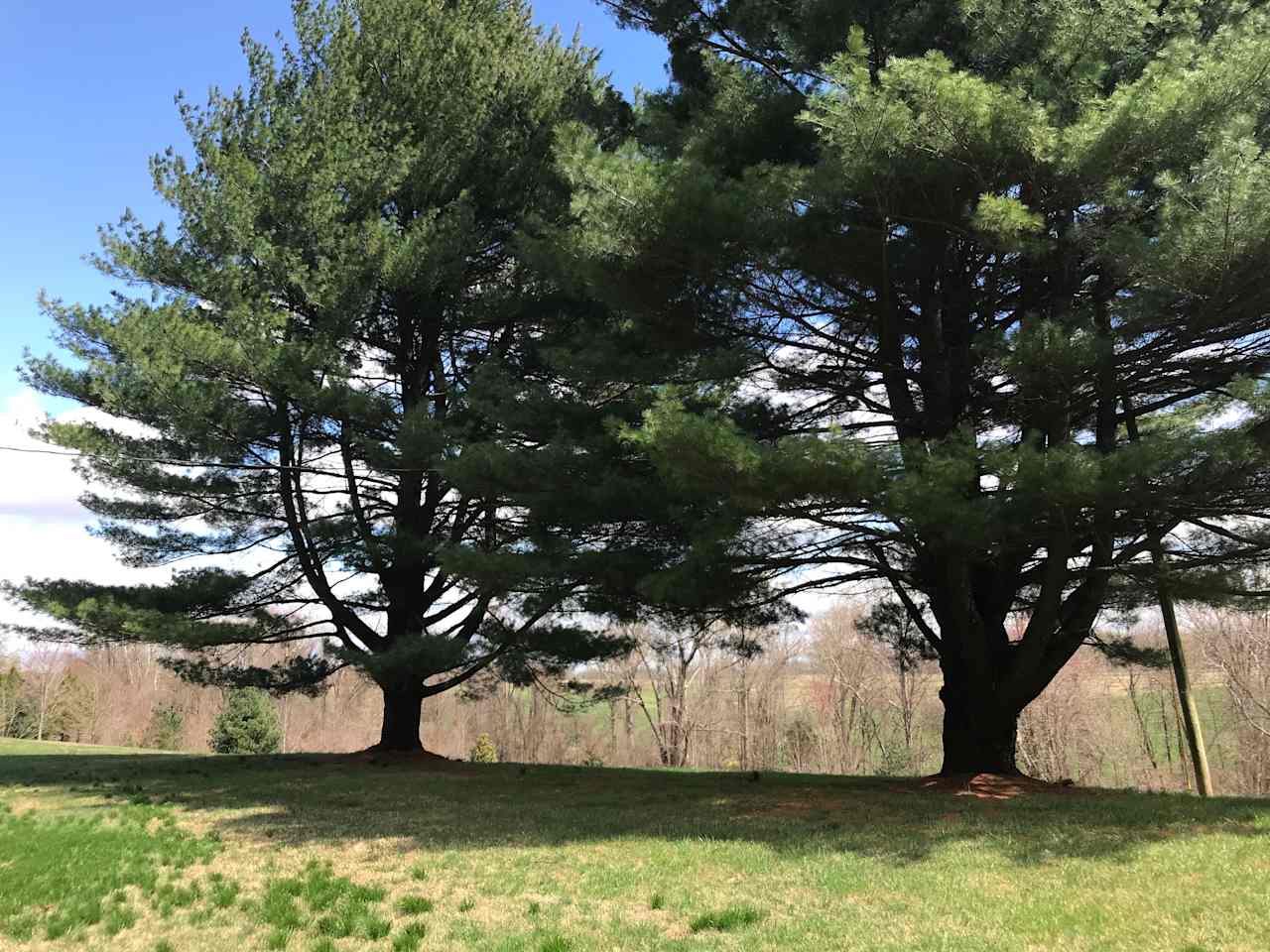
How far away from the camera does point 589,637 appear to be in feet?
44.4

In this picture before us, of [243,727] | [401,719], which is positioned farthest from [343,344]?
[243,727]

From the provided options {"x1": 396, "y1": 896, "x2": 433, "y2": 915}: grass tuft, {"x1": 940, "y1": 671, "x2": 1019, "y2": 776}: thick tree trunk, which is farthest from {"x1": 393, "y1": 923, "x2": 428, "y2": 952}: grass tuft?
{"x1": 940, "y1": 671, "x2": 1019, "y2": 776}: thick tree trunk

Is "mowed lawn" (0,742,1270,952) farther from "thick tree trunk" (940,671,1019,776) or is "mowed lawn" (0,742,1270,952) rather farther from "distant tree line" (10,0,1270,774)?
"distant tree line" (10,0,1270,774)

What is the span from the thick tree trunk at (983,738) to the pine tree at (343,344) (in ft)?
15.9

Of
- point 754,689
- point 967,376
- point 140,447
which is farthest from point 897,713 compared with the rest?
point 140,447

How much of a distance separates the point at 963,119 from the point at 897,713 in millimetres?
33781

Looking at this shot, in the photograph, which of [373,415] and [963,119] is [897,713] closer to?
[373,415]

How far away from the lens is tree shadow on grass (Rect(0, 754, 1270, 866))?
6496 millimetres

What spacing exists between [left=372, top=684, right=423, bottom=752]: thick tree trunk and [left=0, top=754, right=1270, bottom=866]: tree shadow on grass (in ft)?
4.77

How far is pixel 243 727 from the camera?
30.7m

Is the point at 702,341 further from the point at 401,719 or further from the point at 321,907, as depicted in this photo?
the point at 401,719

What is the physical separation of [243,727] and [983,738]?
28237 mm

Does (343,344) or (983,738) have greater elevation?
(343,344)

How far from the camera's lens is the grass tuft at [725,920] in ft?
15.4
